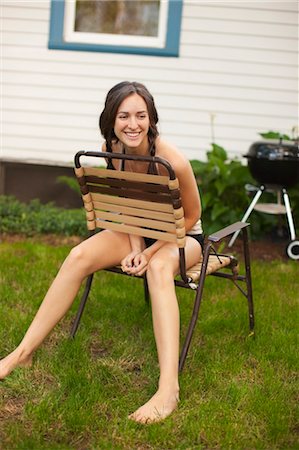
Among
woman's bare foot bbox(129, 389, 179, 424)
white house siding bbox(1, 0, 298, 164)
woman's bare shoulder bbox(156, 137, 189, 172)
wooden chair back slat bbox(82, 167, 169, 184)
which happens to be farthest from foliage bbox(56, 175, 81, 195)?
woman's bare foot bbox(129, 389, 179, 424)

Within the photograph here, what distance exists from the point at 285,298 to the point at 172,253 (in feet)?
4.44

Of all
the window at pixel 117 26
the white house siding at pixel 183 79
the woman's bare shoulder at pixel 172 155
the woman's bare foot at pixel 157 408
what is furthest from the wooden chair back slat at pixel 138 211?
the window at pixel 117 26

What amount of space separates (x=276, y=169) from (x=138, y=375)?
2.41 metres

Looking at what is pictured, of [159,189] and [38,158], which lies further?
[38,158]

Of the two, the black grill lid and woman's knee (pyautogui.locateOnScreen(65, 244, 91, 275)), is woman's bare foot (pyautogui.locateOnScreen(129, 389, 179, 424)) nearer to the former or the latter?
woman's knee (pyautogui.locateOnScreen(65, 244, 91, 275))

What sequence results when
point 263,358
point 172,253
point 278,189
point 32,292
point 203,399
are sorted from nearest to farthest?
1. point 203,399
2. point 172,253
3. point 263,358
4. point 32,292
5. point 278,189

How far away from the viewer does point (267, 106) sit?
584 centimetres

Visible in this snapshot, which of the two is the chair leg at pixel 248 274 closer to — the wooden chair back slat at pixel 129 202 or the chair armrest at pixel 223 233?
the chair armrest at pixel 223 233

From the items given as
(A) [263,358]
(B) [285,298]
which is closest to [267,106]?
(B) [285,298]

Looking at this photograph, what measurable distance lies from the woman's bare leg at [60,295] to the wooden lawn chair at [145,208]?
0.12 metres

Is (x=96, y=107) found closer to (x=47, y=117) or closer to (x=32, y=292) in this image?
(x=47, y=117)

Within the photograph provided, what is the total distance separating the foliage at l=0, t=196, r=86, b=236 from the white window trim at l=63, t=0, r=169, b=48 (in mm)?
1666

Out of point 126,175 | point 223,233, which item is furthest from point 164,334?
point 126,175

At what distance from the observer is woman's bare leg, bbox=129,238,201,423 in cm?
245
